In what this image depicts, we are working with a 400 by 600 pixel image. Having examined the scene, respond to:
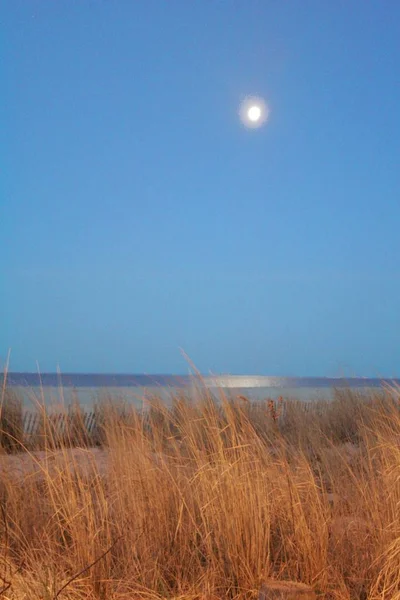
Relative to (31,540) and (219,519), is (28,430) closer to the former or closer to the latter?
(31,540)

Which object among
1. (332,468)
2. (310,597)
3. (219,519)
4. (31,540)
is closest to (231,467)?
(219,519)

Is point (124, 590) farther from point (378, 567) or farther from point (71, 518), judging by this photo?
point (378, 567)

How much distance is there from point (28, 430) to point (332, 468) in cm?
456

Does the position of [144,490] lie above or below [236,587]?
above

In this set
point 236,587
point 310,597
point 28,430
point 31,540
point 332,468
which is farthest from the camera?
point 28,430

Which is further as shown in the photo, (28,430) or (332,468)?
(28,430)

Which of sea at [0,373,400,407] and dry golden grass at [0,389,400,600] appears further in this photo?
sea at [0,373,400,407]

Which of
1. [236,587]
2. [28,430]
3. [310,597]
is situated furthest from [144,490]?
[28,430]

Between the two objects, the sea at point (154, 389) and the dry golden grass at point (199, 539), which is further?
the sea at point (154, 389)

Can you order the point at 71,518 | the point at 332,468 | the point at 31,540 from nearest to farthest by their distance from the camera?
1. the point at 71,518
2. the point at 31,540
3. the point at 332,468

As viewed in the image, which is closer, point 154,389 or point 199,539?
point 199,539

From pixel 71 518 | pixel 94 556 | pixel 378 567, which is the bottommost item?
pixel 378 567

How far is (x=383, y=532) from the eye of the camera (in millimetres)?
3047

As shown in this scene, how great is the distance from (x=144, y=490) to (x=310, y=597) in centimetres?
126
